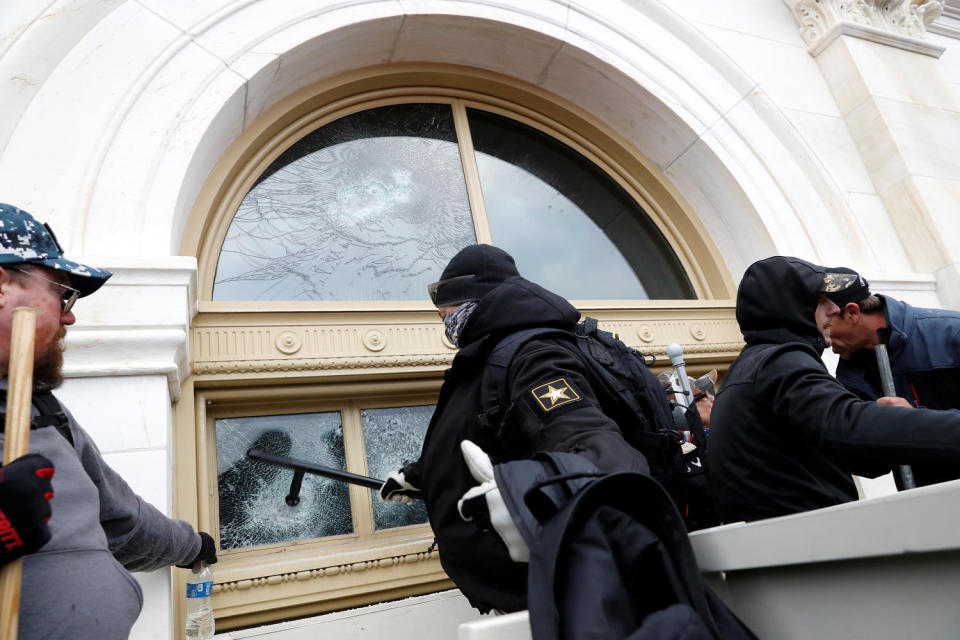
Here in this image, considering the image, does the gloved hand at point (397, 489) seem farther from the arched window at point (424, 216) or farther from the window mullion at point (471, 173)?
the window mullion at point (471, 173)

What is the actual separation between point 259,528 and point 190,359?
0.83 meters

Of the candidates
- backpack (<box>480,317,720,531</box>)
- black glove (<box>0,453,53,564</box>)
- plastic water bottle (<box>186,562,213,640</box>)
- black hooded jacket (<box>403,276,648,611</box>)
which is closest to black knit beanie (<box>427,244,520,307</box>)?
black hooded jacket (<box>403,276,648,611</box>)

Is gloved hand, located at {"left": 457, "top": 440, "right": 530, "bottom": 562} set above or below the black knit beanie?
below

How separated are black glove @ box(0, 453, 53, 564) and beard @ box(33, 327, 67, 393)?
43 centimetres

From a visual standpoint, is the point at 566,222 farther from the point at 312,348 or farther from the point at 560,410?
the point at 560,410

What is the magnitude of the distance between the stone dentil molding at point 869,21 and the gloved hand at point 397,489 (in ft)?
14.9

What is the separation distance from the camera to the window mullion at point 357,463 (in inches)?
126

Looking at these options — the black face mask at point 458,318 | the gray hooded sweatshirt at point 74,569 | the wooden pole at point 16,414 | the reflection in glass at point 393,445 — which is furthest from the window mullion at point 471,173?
the wooden pole at point 16,414

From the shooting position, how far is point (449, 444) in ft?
7.02

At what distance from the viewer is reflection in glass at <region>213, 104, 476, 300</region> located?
11.7ft

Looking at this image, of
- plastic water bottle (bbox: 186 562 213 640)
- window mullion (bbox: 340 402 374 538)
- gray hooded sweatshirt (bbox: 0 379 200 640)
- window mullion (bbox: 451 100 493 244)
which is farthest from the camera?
window mullion (bbox: 451 100 493 244)

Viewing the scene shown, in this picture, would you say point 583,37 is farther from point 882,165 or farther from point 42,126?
point 42,126

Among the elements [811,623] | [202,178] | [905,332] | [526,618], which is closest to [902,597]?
[811,623]

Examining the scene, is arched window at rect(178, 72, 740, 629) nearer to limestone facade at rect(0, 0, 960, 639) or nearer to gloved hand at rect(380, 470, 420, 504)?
limestone facade at rect(0, 0, 960, 639)
